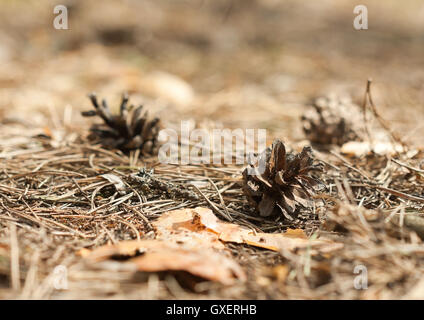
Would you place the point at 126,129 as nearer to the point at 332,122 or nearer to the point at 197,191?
the point at 197,191

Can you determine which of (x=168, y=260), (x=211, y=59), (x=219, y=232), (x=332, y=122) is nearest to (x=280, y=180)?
(x=219, y=232)

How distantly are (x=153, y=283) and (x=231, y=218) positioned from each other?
0.44m

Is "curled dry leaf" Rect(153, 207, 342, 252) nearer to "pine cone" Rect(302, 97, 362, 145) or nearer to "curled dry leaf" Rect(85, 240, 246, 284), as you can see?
"curled dry leaf" Rect(85, 240, 246, 284)

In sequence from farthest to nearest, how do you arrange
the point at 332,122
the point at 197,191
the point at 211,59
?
1. the point at 211,59
2. the point at 332,122
3. the point at 197,191

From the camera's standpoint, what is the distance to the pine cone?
1.87 meters

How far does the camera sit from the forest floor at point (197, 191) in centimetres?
87

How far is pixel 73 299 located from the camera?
0.81 m

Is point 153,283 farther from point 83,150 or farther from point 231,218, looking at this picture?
point 83,150

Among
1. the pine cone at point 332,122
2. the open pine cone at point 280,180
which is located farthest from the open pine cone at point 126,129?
the pine cone at point 332,122

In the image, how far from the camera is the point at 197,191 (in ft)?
4.48

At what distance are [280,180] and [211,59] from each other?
305 cm

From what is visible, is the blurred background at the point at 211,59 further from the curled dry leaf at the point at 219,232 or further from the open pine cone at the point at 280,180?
the curled dry leaf at the point at 219,232

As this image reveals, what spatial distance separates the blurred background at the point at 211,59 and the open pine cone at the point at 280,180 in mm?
895

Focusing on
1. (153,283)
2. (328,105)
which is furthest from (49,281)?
(328,105)
